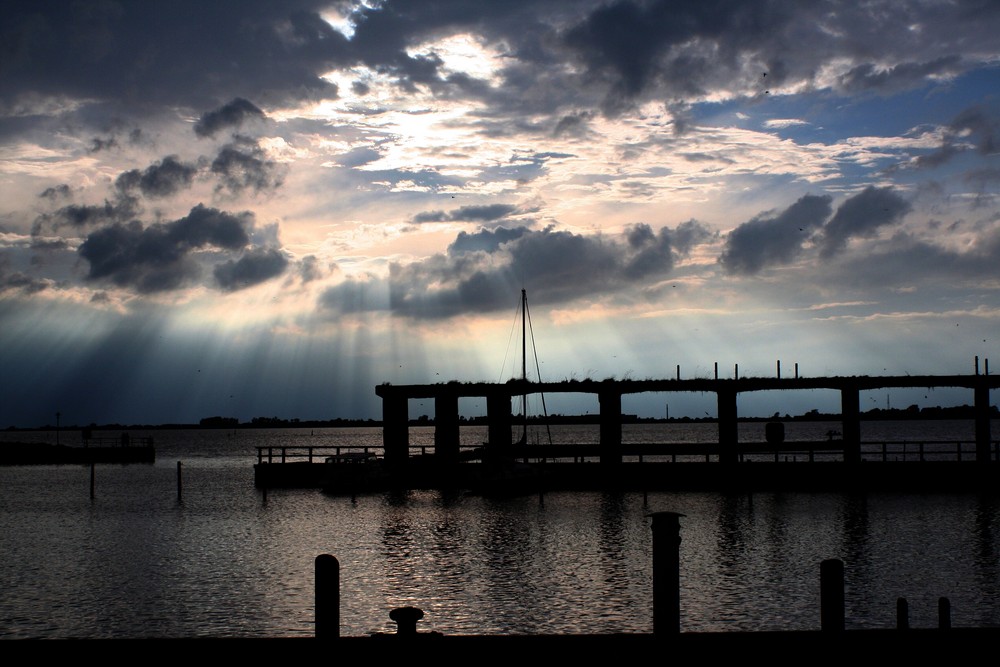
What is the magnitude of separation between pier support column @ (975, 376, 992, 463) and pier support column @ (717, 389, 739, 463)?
13420 millimetres

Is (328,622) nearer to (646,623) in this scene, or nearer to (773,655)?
(773,655)

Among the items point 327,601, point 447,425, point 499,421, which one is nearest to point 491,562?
point 327,601

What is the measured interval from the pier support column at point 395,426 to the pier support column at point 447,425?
7.19 ft

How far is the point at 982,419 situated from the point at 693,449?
16.6m

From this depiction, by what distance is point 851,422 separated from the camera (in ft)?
178

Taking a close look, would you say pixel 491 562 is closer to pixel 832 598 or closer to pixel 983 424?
pixel 832 598

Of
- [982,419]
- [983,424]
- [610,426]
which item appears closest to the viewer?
[983,424]

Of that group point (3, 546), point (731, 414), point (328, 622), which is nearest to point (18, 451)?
point (3, 546)

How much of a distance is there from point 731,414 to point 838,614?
146ft

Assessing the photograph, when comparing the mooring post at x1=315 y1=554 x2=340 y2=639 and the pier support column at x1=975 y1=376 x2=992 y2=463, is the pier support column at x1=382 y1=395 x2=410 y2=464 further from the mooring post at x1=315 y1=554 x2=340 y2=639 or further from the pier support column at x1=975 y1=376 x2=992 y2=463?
the mooring post at x1=315 y1=554 x2=340 y2=639

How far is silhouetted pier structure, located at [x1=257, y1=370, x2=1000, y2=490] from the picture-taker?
52594 millimetres

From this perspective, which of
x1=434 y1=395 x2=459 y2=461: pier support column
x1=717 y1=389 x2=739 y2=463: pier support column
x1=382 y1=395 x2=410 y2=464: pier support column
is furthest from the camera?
x1=382 y1=395 x2=410 y2=464: pier support column

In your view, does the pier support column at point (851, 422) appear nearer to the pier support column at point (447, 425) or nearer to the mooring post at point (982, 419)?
the mooring post at point (982, 419)

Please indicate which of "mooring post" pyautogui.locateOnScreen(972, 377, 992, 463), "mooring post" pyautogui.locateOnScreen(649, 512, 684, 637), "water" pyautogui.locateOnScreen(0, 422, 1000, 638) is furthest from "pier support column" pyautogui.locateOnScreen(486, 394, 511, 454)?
"mooring post" pyautogui.locateOnScreen(649, 512, 684, 637)
